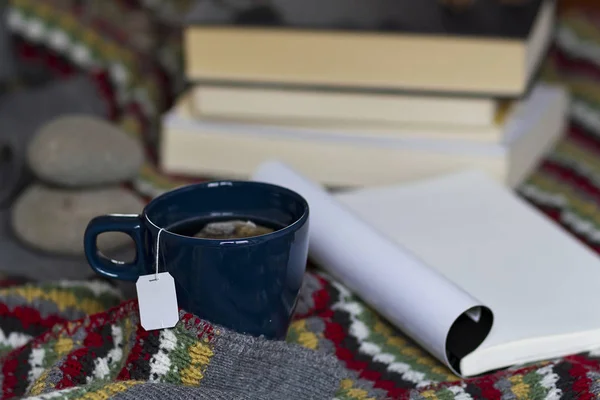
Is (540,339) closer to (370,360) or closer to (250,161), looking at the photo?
(370,360)

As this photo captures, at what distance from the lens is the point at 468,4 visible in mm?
735

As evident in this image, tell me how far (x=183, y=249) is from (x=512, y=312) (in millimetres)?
225

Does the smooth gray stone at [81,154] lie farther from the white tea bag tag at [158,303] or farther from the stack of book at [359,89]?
the white tea bag tag at [158,303]

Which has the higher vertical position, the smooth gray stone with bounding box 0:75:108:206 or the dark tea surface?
the dark tea surface

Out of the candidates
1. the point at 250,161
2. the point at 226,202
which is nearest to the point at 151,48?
the point at 250,161

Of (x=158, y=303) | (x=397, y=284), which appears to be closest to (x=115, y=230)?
(x=158, y=303)

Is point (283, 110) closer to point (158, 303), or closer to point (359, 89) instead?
point (359, 89)

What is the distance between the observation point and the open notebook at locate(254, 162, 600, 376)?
491 millimetres

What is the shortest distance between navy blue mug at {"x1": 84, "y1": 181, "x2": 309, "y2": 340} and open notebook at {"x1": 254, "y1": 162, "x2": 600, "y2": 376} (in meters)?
0.08

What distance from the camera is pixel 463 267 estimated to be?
57 centimetres

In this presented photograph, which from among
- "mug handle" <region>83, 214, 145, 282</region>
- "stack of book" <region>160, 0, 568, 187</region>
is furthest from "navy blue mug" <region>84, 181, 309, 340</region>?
"stack of book" <region>160, 0, 568, 187</region>

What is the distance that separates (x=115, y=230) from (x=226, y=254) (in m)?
0.07

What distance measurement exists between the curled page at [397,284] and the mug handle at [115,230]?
0.48ft

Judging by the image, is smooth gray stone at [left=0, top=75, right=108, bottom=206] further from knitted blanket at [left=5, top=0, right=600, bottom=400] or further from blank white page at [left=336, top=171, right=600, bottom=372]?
blank white page at [left=336, top=171, right=600, bottom=372]
